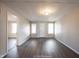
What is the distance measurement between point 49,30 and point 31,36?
2228 mm

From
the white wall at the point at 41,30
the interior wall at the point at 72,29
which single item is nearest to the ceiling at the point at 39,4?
the interior wall at the point at 72,29

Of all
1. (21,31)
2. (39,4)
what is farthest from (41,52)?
(21,31)

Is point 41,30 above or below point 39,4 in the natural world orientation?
below

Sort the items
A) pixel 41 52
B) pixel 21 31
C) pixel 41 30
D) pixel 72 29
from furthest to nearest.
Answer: pixel 41 30 < pixel 21 31 < pixel 72 29 < pixel 41 52

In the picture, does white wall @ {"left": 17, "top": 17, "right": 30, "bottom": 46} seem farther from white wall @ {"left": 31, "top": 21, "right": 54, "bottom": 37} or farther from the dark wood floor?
white wall @ {"left": 31, "top": 21, "right": 54, "bottom": 37}

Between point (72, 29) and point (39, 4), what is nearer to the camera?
point (39, 4)

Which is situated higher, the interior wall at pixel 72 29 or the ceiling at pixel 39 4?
the ceiling at pixel 39 4

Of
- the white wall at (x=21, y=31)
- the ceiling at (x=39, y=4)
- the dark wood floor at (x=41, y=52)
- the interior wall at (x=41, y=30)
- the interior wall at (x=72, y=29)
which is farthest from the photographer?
the interior wall at (x=41, y=30)

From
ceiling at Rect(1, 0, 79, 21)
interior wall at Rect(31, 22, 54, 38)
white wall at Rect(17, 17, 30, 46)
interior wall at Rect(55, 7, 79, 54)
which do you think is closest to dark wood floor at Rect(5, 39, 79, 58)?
interior wall at Rect(55, 7, 79, 54)

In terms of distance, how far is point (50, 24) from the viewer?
11.4 meters

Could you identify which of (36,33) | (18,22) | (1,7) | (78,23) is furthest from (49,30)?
(1,7)

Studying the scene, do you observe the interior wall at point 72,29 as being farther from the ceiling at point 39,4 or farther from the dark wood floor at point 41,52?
the ceiling at point 39,4

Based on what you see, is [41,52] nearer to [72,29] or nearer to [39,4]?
[72,29]

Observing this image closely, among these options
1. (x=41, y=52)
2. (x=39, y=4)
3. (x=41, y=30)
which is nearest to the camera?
(x=39, y=4)
